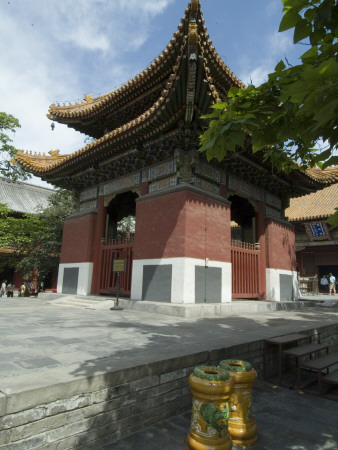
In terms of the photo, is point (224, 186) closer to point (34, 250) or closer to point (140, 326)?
point (140, 326)

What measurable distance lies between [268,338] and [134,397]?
265 cm

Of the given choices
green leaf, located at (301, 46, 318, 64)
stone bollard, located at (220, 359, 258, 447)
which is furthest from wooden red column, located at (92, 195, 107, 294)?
green leaf, located at (301, 46, 318, 64)

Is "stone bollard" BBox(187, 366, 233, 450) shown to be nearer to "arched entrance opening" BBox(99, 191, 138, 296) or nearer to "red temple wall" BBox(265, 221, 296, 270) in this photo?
"arched entrance opening" BBox(99, 191, 138, 296)

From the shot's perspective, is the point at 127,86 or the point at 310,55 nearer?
the point at 310,55

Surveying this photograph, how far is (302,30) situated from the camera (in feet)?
7.13

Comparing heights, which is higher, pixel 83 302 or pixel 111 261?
pixel 111 261

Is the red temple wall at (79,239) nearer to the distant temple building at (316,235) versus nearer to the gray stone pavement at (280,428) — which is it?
the gray stone pavement at (280,428)

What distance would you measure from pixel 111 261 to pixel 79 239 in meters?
2.12

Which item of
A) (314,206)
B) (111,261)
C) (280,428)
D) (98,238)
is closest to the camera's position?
(280,428)

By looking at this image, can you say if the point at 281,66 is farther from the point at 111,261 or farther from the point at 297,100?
the point at 111,261

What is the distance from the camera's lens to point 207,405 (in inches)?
97.7

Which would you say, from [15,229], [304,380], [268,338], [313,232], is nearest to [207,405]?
[268,338]

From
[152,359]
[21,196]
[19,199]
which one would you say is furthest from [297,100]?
[21,196]

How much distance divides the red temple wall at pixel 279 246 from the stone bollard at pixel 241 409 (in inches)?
353
